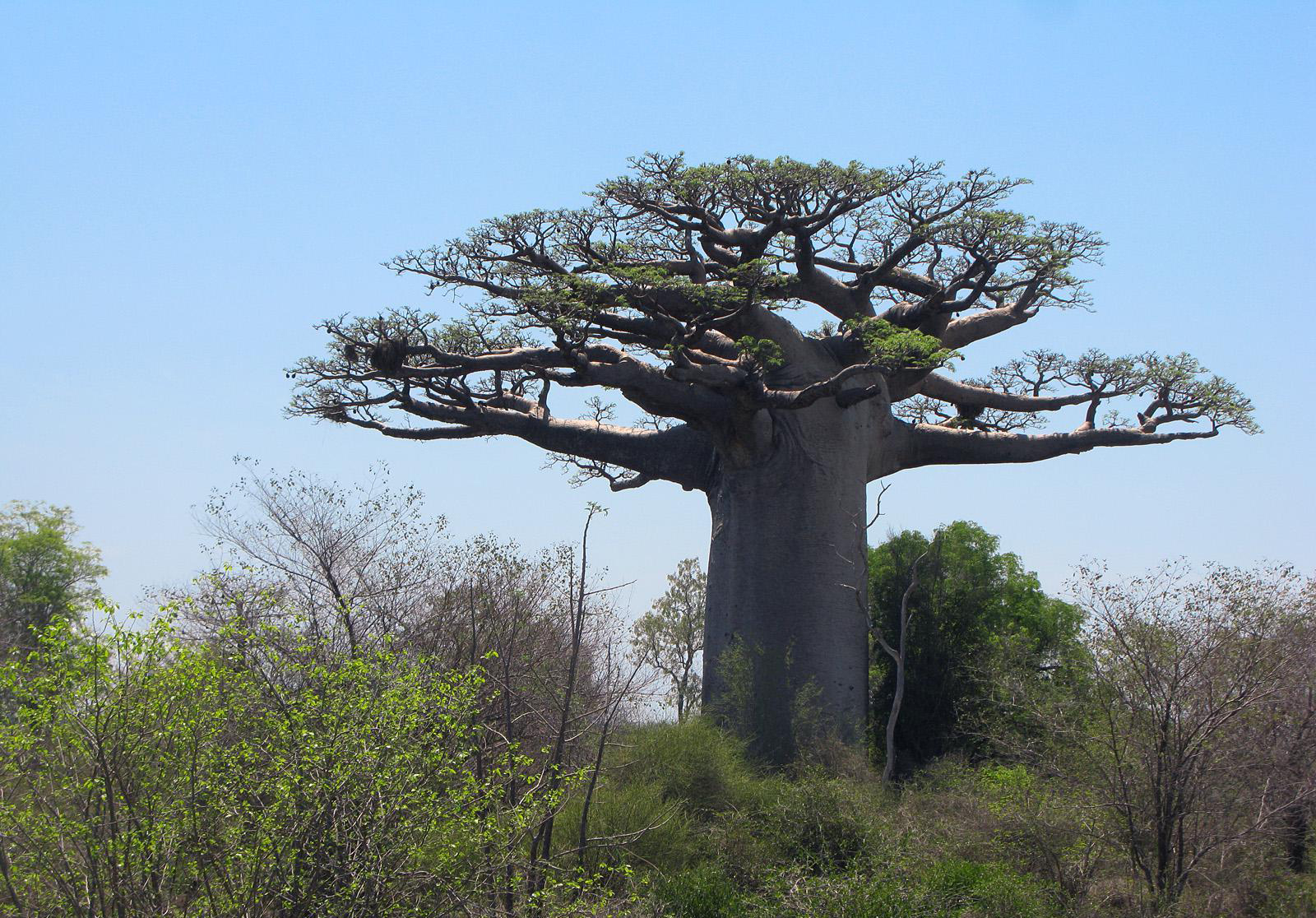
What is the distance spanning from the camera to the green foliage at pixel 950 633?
39.0 ft

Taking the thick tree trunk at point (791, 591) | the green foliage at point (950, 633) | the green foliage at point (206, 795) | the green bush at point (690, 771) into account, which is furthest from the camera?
the green foliage at point (950, 633)

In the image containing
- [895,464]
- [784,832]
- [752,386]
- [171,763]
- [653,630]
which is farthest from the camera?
[653,630]

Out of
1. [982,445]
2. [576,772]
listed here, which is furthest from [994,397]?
[576,772]

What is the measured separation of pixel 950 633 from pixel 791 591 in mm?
2375

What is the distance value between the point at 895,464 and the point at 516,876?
832 cm

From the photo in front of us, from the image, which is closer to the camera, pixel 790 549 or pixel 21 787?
pixel 21 787

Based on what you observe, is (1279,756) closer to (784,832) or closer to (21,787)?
(784,832)

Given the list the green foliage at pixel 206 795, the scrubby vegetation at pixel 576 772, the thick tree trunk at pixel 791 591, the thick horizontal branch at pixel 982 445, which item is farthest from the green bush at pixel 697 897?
the thick horizontal branch at pixel 982 445

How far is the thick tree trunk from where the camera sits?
10.6m

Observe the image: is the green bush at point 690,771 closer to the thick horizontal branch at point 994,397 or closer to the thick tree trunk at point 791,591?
the thick tree trunk at point 791,591

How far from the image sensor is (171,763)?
15.8 ft

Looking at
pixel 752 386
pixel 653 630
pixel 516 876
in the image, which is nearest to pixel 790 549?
pixel 752 386

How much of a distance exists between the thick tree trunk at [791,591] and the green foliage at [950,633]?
3.83ft

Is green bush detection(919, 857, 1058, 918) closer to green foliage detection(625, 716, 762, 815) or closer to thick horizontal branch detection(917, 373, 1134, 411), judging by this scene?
green foliage detection(625, 716, 762, 815)
